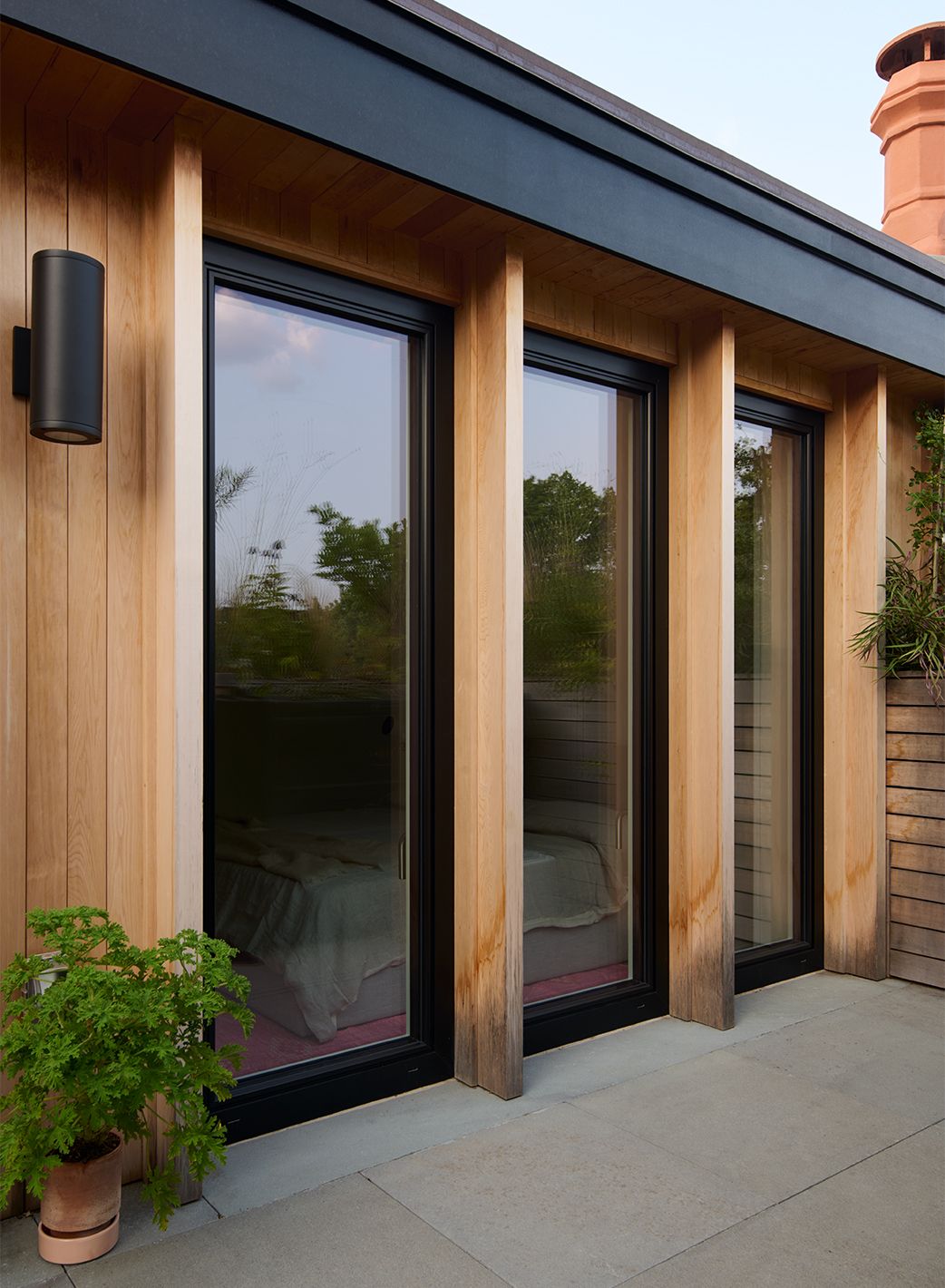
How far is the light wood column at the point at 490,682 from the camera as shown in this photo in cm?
286

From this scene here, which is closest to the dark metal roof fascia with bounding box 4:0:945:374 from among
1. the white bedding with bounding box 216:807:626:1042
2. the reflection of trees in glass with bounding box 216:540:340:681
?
the reflection of trees in glass with bounding box 216:540:340:681

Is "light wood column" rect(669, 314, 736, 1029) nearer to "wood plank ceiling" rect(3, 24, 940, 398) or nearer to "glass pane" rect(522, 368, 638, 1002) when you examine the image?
"glass pane" rect(522, 368, 638, 1002)

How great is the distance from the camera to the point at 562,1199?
7.54ft

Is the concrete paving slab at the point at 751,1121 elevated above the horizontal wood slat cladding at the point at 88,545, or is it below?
below

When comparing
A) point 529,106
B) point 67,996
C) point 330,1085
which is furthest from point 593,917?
point 529,106

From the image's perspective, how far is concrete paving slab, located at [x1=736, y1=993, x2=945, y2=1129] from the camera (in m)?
2.90

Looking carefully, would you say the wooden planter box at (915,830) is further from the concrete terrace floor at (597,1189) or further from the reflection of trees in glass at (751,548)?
the concrete terrace floor at (597,1189)

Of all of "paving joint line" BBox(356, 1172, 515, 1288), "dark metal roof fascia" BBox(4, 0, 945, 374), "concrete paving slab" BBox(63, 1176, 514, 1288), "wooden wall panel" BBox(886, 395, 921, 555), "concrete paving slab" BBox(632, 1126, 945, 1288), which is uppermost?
"dark metal roof fascia" BBox(4, 0, 945, 374)

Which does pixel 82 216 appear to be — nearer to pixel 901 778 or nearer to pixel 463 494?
pixel 463 494

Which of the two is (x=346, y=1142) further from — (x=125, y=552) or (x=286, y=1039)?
(x=125, y=552)

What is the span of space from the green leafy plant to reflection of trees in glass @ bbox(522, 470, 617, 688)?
1276mm

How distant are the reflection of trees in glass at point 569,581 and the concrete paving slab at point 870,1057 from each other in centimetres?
140

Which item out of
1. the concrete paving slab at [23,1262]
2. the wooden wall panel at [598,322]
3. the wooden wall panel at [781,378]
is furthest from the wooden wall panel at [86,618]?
the wooden wall panel at [781,378]

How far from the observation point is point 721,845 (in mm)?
3467
